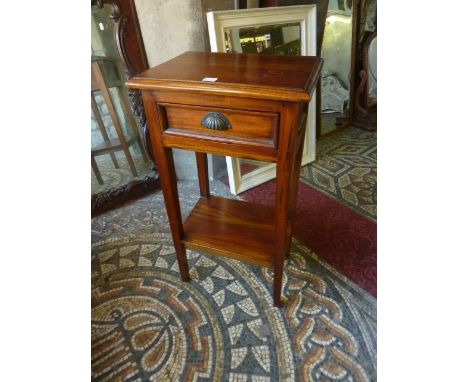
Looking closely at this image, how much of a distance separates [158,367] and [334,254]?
0.83 meters

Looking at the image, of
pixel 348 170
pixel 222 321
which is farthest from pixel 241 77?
pixel 348 170

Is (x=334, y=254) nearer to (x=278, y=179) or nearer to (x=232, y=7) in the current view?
(x=278, y=179)

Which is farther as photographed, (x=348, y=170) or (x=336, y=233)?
(x=348, y=170)

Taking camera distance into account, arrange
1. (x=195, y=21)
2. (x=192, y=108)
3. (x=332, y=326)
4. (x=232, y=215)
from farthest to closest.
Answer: (x=195, y=21) < (x=232, y=215) < (x=332, y=326) < (x=192, y=108)

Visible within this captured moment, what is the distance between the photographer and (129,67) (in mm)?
1404

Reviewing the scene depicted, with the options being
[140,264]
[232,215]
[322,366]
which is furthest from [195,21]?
[322,366]

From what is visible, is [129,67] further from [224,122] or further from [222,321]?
[222,321]

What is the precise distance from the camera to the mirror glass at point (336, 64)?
1866 millimetres

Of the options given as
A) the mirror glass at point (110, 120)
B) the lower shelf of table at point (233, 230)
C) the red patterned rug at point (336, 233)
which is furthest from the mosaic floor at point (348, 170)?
the mirror glass at point (110, 120)

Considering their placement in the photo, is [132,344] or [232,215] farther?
[232,215]

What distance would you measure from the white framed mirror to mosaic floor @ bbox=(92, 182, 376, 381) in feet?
1.77

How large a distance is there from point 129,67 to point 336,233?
1301 mm

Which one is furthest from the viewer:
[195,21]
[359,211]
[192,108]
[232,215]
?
[359,211]

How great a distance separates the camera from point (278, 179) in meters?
0.79
